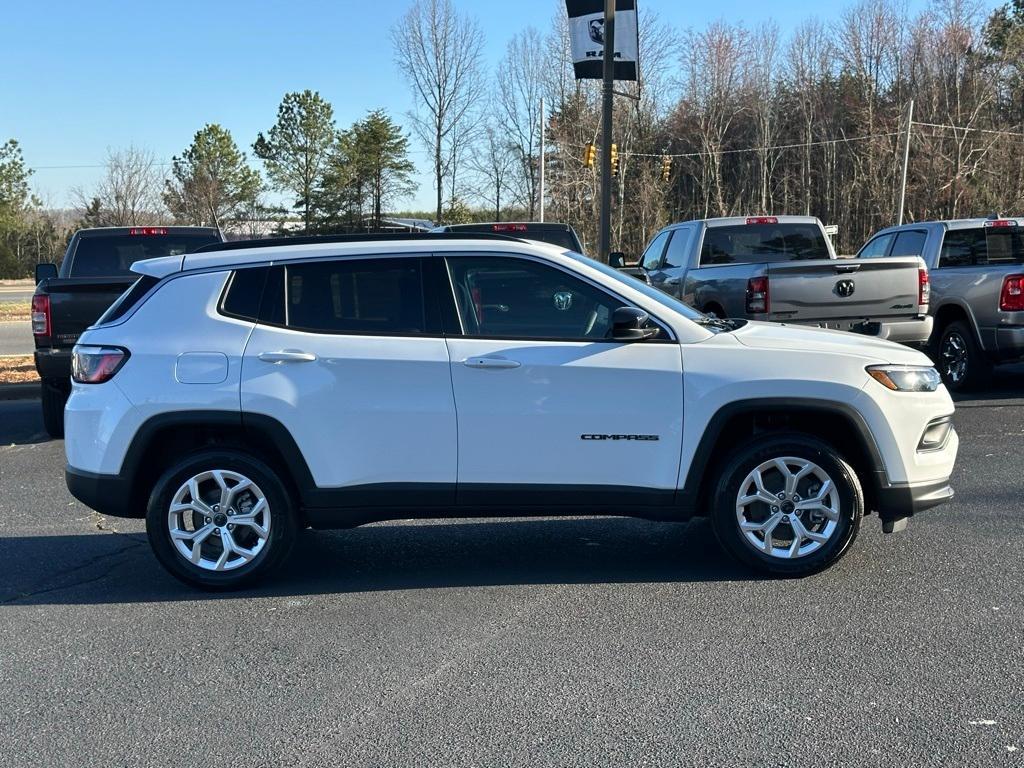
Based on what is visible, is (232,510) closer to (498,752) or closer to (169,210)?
(498,752)

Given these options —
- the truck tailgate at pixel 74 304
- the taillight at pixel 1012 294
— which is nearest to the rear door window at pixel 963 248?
the taillight at pixel 1012 294

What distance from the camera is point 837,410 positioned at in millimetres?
5102

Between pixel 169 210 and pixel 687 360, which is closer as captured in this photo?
pixel 687 360

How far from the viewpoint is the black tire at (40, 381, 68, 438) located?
9.79 meters

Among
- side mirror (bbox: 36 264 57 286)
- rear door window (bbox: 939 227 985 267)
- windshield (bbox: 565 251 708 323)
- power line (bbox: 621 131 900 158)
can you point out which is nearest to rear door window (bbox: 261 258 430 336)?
windshield (bbox: 565 251 708 323)

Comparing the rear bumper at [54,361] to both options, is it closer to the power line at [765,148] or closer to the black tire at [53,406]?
the black tire at [53,406]

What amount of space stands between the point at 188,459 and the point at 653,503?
241 centimetres

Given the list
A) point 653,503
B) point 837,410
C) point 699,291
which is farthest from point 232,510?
point 699,291

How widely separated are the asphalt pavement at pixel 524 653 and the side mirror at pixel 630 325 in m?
1.30

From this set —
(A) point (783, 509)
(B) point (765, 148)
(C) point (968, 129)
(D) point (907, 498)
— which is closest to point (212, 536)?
(A) point (783, 509)

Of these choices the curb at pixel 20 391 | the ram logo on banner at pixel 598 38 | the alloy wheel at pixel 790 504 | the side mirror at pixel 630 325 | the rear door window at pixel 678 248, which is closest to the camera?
the side mirror at pixel 630 325

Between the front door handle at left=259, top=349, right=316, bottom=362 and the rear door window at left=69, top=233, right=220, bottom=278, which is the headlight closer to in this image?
the front door handle at left=259, top=349, right=316, bottom=362

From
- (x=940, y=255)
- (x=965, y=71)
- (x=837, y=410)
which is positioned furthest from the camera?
(x=965, y=71)

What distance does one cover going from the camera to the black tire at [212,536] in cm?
523
